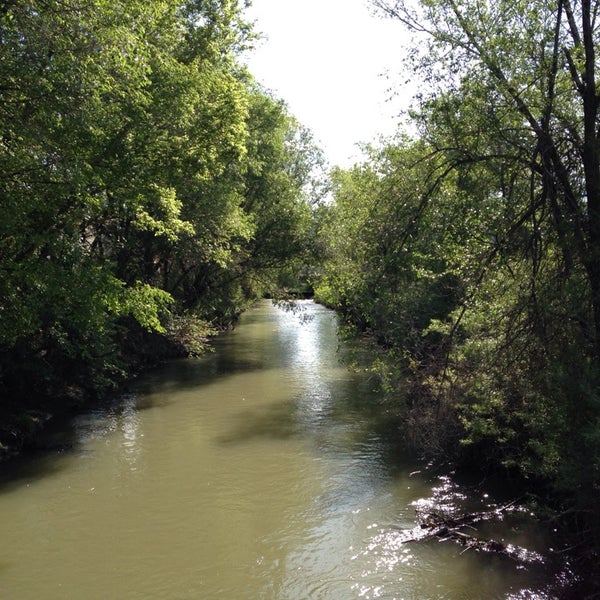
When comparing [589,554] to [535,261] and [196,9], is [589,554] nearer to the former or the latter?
[535,261]

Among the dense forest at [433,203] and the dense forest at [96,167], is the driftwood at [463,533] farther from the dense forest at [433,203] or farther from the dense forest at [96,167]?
the dense forest at [96,167]

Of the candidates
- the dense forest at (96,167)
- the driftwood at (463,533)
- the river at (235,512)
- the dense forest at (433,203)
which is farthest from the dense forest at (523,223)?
the dense forest at (96,167)

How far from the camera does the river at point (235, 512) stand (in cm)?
764

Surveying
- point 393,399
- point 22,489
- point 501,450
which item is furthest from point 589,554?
point 22,489

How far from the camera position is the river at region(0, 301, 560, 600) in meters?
7.64

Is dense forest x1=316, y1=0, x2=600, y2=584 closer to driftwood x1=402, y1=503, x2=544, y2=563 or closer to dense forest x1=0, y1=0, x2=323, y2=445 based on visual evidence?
driftwood x1=402, y1=503, x2=544, y2=563

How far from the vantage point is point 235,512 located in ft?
32.0

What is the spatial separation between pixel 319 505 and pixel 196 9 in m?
15.1

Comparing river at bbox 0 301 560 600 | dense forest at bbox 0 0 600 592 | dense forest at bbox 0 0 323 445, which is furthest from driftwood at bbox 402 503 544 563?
dense forest at bbox 0 0 323 445

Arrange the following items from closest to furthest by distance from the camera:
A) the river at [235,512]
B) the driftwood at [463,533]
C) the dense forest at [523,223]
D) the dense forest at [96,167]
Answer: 1. the dense forest at [523,223]
2. the river at [235,512]
3. the driftwood at [463,533]
4. the dense forest at [96,167]

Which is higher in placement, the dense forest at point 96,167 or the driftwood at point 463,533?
the dense forest at point 96,167

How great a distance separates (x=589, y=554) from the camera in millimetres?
7047

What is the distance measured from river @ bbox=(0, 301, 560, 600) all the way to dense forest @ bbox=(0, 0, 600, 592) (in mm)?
1164

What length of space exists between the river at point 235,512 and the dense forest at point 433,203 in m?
1.16
